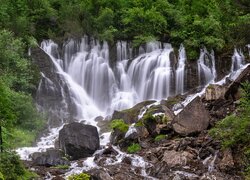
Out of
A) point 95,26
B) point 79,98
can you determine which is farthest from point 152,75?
point 95,26

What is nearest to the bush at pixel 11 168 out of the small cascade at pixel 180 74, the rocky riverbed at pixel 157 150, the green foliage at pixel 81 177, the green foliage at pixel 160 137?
the green foliage at pixel 81 177

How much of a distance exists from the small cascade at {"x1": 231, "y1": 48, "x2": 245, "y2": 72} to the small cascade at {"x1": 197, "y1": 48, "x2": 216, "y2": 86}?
5.11 ft

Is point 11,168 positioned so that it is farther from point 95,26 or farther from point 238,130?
point 95,26

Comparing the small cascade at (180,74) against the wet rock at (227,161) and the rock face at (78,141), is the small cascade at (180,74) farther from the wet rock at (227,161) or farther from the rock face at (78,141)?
the wet rock at (227,161)

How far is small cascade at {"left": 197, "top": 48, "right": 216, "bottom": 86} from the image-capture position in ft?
101

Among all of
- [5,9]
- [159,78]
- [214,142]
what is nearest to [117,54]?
[159,78]

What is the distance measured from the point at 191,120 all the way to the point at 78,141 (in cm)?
598

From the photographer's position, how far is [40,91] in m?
30.0

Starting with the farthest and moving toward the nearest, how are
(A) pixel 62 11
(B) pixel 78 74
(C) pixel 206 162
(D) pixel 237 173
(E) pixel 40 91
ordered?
(A) pixel 62 11
(B) pixel 78 74
(E) pixel 40 91
(C) pixel 206 162
(D) pixel 237 173

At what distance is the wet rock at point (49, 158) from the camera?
63.5 ft

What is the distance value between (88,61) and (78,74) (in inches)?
58.5

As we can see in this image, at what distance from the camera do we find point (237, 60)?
31.0 metres

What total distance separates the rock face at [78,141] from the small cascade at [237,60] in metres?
14.4

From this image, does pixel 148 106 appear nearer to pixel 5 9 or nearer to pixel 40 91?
pixel 40 91
